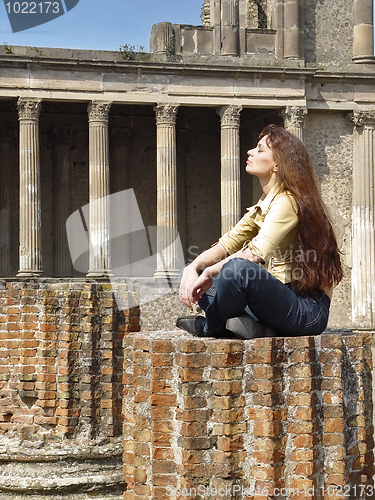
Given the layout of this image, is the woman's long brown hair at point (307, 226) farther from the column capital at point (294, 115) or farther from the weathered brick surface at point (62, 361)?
the column capital at point (294, 115)

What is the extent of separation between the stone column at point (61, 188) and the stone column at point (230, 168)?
5.22 metres

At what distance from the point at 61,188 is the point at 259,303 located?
2255 centimetres

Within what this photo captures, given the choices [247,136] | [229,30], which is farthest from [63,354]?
[247,136]

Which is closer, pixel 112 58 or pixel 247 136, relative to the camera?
pixel 112 58

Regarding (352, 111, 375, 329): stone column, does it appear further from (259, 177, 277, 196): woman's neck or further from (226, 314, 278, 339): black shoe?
(226, 314, 278, 339): black shoe

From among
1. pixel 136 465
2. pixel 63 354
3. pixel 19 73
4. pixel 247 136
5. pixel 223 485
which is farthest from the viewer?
pixel 247 136

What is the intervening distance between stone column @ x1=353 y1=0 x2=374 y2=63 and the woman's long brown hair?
71.1ft

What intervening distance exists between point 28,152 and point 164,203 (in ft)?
12.7

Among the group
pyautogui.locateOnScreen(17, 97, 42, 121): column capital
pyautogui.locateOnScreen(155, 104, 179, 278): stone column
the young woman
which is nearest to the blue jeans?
the young woman

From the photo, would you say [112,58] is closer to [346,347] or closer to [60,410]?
[60,410]

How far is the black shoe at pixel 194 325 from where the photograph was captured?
4156mm

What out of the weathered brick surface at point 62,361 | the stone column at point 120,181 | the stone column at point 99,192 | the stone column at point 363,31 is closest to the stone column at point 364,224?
the stone column at point 363,31

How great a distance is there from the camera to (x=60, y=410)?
6859 mm

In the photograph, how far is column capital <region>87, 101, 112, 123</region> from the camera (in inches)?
899
